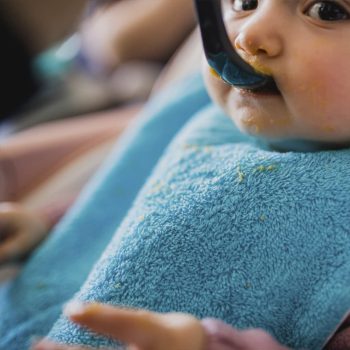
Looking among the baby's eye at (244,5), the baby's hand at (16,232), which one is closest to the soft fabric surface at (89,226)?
the baby's hand at (16,232)

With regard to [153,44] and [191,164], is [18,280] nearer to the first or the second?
[191,164]

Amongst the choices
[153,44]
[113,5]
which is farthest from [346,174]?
[113,5]

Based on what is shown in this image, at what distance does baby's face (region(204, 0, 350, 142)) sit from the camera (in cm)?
40

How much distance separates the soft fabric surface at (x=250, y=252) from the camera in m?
0.42

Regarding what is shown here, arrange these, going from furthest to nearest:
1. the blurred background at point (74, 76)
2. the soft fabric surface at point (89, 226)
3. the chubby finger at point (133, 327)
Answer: the blurred background at point (74, 76), the soft fabric surface at point (89, 226), the chubby finger at point (133, 327)

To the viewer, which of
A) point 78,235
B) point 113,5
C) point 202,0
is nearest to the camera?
point 202,0

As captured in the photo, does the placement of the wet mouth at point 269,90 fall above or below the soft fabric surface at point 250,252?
above

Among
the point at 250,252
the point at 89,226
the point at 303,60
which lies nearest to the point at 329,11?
the point at 303,60

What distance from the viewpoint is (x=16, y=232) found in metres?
0.62

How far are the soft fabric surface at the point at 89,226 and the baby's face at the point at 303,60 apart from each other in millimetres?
286

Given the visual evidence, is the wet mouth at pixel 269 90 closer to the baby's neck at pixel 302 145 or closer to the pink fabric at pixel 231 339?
the baby's neck at pixel 302 145

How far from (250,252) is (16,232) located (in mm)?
310

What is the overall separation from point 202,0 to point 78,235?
34 centimetres

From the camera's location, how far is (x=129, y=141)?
739 millimetres
